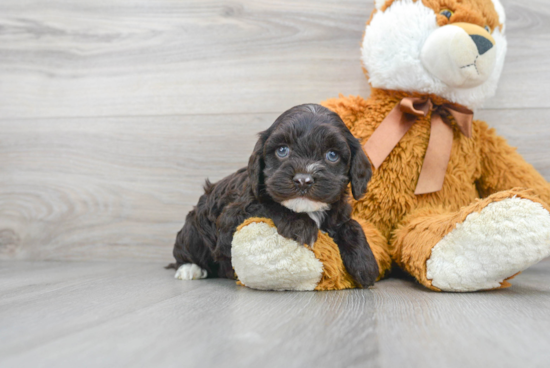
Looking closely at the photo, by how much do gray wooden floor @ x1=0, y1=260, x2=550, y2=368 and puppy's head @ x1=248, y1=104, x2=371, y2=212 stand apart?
0.27 m

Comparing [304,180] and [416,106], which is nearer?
[304,180]

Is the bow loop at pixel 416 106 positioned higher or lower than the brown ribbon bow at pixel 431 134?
higher

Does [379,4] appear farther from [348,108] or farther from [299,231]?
[299,231]

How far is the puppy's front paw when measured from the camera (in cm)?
121

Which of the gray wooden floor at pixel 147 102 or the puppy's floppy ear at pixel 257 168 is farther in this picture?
the gray wooden floor at pixel 147 102

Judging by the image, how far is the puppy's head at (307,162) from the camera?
44.8 inches

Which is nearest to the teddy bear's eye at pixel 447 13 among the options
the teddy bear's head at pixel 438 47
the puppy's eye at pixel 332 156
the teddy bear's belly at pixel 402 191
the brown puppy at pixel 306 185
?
the teddy bear's head at pixel 438 47

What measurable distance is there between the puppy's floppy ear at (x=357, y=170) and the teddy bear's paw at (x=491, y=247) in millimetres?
289

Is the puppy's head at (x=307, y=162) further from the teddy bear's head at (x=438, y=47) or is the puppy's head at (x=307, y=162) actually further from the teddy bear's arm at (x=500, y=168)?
the teddy bear's arm at (x=500, y=168)

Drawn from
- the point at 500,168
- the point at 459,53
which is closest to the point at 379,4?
the point at 459,53

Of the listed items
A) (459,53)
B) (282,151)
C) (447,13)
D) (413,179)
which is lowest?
(413,179)

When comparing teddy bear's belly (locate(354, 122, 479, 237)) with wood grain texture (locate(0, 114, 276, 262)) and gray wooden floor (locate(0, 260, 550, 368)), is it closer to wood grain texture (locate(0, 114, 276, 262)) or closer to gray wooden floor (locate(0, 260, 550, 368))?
gray wooden floor (locate(0, 260, 550, 368))

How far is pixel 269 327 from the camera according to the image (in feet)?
2.96

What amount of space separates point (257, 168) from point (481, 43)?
0.91 metres
